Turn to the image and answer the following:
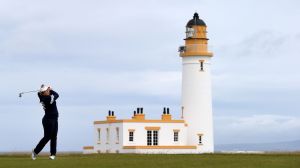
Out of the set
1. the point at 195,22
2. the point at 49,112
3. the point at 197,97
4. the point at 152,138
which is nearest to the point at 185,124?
the point at 197,97

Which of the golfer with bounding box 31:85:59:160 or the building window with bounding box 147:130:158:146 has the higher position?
the building window with bounding box 147:130:158:146

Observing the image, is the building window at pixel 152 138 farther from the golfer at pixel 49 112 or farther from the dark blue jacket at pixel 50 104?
the dark blue jacket at pixel 50 104

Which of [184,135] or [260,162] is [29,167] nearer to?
[260,162]

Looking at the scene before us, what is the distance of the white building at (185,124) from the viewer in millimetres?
65812

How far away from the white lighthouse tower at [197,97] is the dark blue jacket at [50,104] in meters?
40.5

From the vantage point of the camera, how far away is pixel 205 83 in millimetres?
68500

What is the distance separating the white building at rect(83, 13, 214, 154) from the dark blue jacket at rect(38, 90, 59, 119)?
3694 centimetres

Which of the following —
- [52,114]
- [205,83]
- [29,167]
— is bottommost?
[29,167]

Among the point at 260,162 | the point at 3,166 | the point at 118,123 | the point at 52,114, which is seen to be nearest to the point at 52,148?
the point at 52,114

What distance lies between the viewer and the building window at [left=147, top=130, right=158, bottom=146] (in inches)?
2616

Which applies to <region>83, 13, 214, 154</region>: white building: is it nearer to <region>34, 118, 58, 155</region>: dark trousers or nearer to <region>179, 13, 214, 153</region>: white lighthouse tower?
<region>179, 13, 214, 153</region>: white lighthouse tower

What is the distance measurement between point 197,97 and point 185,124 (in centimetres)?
246

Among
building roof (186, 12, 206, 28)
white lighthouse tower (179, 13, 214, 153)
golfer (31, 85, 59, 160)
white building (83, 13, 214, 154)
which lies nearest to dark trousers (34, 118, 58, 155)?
golfer (31, 85, 59, 160)

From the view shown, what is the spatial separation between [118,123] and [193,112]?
6.42m
